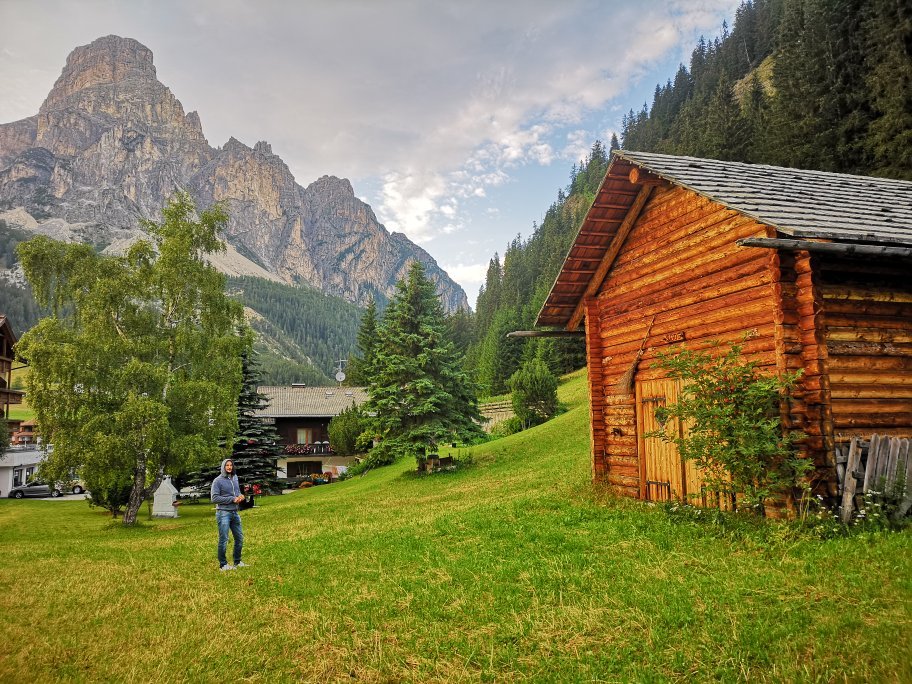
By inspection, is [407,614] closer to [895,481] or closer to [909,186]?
[895,481]

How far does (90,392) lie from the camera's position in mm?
20750

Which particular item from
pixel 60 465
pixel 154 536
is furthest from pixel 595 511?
pixel 60 465

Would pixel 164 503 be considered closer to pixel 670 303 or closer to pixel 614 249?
pixel 614 249

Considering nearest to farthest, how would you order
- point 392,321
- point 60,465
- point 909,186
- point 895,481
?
point 895,481, point 909,186, point 60,465, point 392,321

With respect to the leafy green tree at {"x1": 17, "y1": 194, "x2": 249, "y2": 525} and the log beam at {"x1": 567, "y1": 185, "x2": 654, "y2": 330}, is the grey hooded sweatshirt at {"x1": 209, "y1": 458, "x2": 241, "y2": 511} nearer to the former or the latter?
the log beam at {"x1": 567, "y1": 185, "x2": 654, "y2": 330}

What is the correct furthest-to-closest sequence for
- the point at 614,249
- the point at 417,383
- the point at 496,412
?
1. the point at 496,412
2. the point at 417,383
3. the point at 614,249

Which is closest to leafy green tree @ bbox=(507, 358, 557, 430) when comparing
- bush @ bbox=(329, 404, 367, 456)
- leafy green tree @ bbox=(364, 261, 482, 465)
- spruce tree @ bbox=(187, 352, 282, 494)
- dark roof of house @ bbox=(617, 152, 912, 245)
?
leafy green tree @ bbox=(364, 261, 482, 465)

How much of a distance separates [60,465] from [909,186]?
28.5 meters

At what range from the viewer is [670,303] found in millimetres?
12258

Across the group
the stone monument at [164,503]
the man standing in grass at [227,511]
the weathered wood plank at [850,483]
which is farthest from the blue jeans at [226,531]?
the stone monument at [164,503]

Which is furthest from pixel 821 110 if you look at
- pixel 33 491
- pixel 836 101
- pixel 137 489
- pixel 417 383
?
pixel 33 491

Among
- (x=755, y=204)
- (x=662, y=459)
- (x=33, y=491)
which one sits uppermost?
(x=755, y=204)

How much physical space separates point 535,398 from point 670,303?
95.8 feet

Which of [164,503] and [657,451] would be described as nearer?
[657,451]
